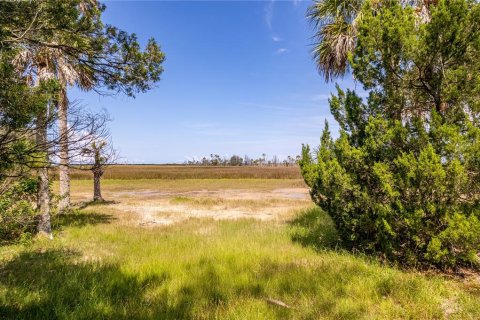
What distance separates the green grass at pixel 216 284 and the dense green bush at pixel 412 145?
0.75 meters

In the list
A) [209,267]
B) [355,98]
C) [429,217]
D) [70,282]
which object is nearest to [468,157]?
[429,217]

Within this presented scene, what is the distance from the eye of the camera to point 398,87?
6297mm

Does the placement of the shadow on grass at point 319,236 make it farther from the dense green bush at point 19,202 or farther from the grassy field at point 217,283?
the dense green bush at point 19,202

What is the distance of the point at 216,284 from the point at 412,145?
455 centimetres

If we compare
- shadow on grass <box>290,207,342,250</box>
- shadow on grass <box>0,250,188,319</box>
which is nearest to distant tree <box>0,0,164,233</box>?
shadow on grass <box>0,250,188,319</box>

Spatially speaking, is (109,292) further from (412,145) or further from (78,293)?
(412,145)

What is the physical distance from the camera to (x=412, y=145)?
5.68 m

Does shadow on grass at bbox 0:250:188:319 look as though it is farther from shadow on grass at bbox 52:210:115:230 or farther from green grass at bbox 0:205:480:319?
shadow on grass at bbox 52:210:115:230

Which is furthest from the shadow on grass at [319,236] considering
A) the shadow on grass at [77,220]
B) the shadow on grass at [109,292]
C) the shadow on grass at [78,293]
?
the shadow on grass at [77,220]

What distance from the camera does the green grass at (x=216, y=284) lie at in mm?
4180

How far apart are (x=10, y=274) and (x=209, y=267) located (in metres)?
3.80

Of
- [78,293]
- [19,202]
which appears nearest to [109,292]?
[78,293]

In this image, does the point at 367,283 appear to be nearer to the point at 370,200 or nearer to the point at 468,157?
the point at 370,200

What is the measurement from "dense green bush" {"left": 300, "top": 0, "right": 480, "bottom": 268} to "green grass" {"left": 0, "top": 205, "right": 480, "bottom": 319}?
0.75 metres
